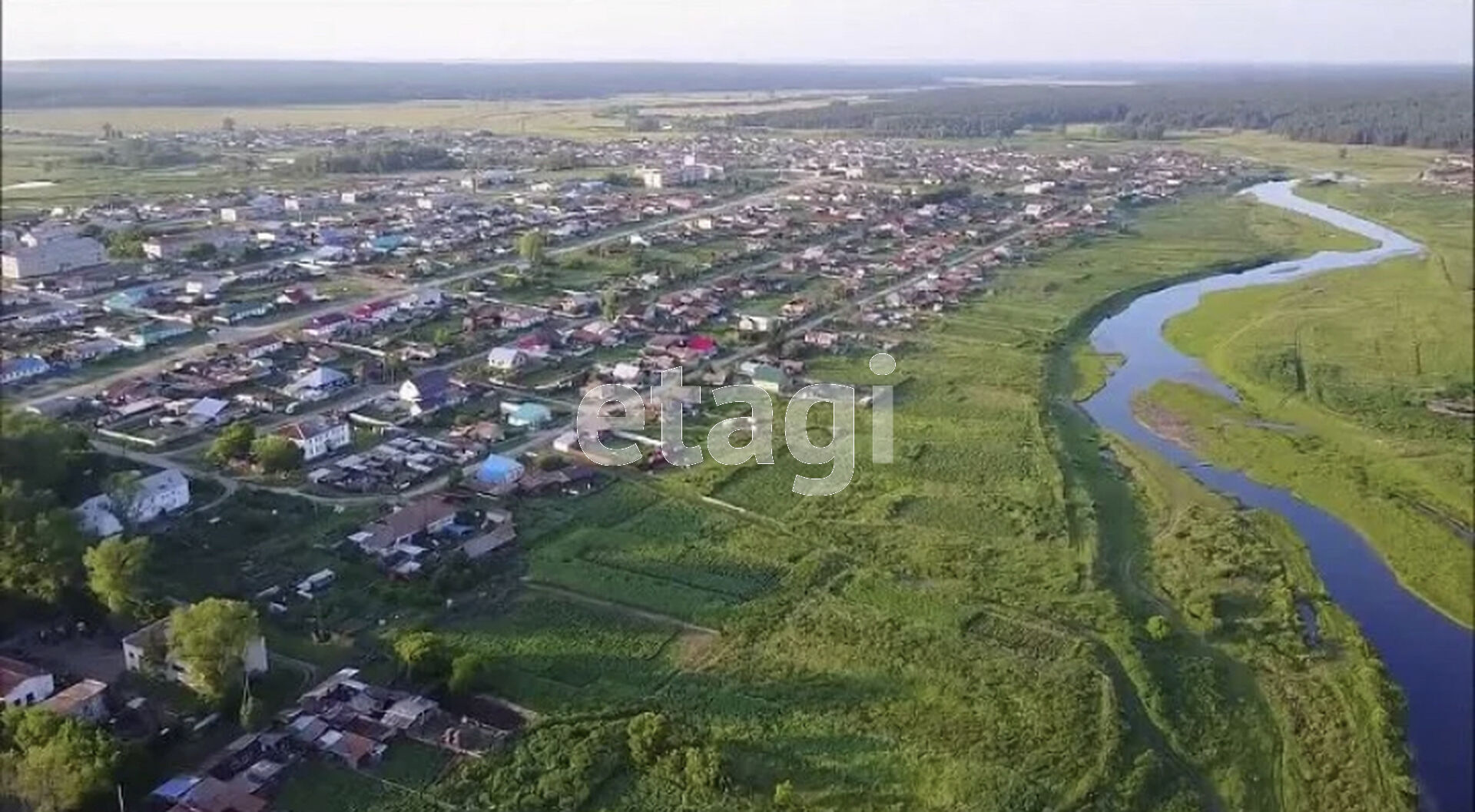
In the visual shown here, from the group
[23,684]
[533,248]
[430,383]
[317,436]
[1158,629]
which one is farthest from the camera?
[533,248]

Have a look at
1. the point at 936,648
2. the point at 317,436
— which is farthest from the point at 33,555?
the point at 936,648

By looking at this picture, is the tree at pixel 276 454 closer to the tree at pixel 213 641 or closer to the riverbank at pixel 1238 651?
the tree at pixel 213 641

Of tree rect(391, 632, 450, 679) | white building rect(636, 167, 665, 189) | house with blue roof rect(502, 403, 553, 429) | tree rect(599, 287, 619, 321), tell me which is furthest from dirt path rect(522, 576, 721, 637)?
white building rect(636, 167, 665, 189)

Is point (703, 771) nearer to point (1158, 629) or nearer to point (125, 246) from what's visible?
point (1158, 629)

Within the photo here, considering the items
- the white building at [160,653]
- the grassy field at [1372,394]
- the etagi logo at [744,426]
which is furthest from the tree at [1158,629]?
the white building at [160,653]

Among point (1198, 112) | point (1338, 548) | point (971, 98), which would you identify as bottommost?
point (1338, 548)

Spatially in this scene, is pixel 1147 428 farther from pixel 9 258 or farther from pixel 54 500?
pixel 9 258
